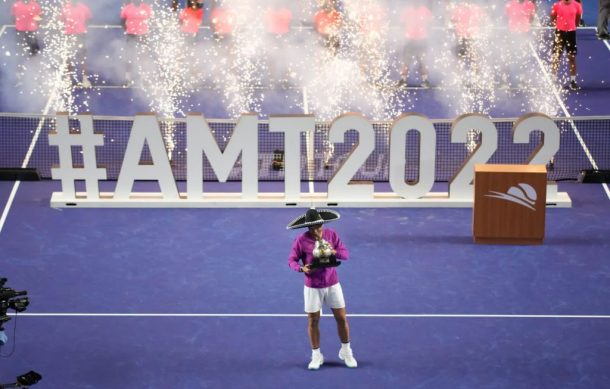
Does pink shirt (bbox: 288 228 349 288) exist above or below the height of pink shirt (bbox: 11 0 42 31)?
below

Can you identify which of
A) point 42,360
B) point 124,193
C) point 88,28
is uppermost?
point 88,28

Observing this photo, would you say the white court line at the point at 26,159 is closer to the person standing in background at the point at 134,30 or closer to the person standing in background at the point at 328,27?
the person standing in background at the point at 134,30

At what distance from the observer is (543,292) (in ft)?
56.0

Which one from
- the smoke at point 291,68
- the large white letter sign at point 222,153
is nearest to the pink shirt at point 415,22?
the smoke at point 291,68

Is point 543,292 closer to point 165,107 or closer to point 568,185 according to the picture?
point 568,185

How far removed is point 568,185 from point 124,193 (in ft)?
20.6

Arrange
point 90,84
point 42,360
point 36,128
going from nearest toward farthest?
1. point 42,360
2. point 36,128
3. point 90,84

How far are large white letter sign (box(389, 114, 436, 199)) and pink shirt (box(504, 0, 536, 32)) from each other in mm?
7827

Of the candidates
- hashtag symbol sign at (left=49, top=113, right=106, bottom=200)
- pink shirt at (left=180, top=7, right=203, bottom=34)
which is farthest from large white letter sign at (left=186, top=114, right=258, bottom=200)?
pink shirt at (left=180, top=7, right=203, bottom=34)

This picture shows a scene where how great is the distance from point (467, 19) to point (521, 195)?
863 cm

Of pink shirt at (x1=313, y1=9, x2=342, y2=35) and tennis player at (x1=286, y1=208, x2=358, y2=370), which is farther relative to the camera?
pink shirt at (x1=313, y1=9, x2=342, y2=35)

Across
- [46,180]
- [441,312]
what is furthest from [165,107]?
[441,312]

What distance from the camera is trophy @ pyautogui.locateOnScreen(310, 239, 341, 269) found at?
14.6 metres

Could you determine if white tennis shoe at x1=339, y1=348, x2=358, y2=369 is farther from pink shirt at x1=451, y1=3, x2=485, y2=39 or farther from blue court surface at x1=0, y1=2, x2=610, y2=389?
pink shirt at x1=451, y1=3, x2=485, y2=39
